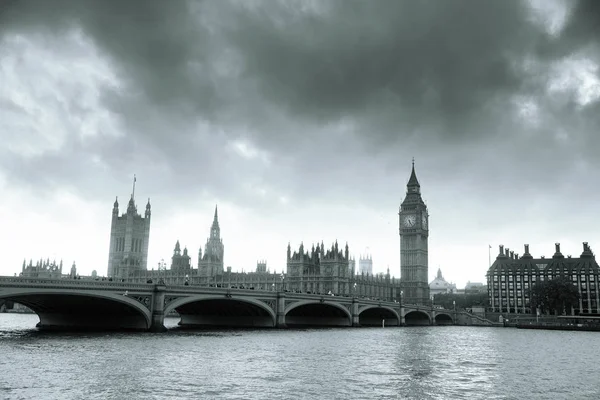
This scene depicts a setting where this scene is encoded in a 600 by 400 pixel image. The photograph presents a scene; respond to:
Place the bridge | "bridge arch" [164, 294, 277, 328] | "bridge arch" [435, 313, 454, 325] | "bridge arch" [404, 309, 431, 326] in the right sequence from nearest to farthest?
1. the bridge
2. "bridge arch" [164, 294, 277, 328]
3. "bridge arch" [404, 309, 431, 326]
4. "bridge arch" [435, 313, 454, 325]

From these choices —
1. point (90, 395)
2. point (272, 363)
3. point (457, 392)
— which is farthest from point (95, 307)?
point (457, 392)

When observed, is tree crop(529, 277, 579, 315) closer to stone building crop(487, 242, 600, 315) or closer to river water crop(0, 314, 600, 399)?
stone building crop(487, 242, 600, 315)

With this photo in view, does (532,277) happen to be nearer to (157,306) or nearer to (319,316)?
(319,316)

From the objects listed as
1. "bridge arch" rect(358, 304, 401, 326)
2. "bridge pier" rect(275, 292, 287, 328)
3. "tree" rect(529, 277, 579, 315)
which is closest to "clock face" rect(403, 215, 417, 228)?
"tree" rect(529, 277, 579, 315)

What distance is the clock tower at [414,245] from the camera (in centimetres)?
17812

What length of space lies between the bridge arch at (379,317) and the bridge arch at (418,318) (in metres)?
10.5

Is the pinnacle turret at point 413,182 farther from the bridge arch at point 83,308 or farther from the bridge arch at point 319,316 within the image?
the bridge arch at point 83,308

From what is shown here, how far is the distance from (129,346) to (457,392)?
84.6ft

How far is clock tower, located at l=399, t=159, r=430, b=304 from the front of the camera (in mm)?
178125

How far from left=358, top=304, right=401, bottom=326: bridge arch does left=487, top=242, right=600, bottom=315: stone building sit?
60.2 m

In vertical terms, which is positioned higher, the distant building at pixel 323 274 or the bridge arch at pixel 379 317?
the distant building at pixel 323 274

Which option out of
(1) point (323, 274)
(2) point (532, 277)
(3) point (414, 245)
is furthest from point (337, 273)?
(2) point (532, 277)

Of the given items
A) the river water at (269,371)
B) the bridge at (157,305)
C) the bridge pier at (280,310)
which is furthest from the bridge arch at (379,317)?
the river water at (269,371)

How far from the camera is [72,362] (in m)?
34.5
